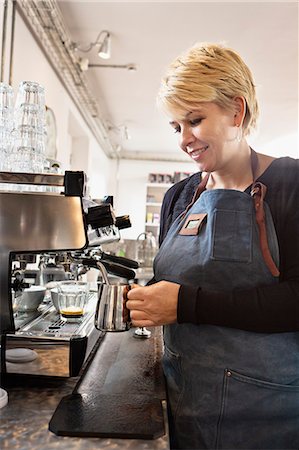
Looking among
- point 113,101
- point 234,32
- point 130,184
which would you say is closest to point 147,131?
point 113,101

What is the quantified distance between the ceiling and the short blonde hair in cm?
117

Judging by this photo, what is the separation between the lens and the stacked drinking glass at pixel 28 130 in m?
1.20

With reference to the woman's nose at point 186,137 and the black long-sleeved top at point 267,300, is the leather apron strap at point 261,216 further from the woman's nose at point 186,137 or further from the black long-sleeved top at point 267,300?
the woman's nose at point 186,137

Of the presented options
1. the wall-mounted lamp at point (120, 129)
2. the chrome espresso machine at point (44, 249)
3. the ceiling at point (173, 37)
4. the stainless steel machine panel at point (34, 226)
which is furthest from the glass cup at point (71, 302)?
the wall-mounted lamp at point (120, 129)

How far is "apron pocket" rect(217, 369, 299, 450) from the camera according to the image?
862 mm

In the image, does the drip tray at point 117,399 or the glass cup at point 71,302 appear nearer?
Answer: the drip tray at point 117,399

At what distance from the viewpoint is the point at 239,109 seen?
0.98m

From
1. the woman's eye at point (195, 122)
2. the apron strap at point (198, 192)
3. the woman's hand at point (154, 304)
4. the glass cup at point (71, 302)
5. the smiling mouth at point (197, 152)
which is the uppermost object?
the woman's eye at point (195, 122)

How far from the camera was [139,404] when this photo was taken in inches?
32.4

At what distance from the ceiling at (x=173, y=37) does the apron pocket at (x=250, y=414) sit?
1591mm

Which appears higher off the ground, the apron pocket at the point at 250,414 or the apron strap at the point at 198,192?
the apron strap at the point at 198,192

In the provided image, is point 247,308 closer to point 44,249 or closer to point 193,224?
point 193,224

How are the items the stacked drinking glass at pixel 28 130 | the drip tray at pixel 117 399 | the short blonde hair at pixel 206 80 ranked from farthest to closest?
the stacked drinking glass at pixel 28 130 → the short blonde hair at pixel 206 80 → the drip tray at pixel 117 399

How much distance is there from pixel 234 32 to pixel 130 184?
15.8 feet
